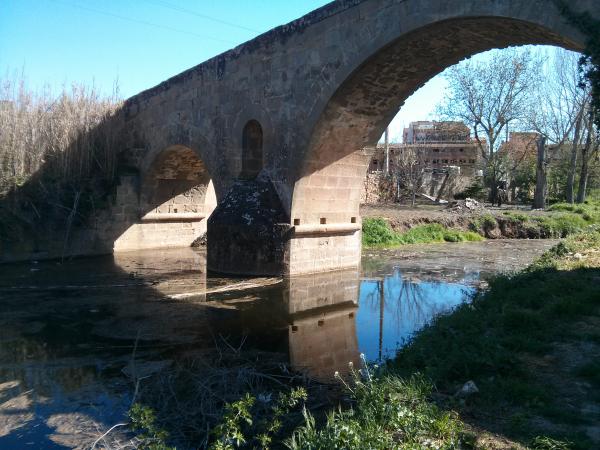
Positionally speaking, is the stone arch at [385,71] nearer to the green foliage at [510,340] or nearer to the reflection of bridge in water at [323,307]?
the reflection of bridge in water at [323,307]

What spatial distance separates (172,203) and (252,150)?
517cm

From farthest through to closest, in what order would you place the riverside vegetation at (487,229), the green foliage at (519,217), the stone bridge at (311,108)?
the green foliage at (519,217) → the riverside vegetation at (487,229) → the stone bridge at (311,108)

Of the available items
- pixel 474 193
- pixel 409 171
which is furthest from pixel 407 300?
pixel 474 193

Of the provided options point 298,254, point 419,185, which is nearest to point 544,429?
point 298,254

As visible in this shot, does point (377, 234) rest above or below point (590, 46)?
below

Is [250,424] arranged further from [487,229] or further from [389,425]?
[487,229]

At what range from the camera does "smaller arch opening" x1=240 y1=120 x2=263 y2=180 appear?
9656 millimetres

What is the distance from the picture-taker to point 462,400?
3.14m

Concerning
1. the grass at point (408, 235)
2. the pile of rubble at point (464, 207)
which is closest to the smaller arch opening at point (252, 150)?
the grass at point (408, 235)

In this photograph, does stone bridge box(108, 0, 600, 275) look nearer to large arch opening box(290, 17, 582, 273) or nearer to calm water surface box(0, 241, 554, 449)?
large arch opening box(290, 17, 582, 273)

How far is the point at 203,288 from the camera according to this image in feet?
27.0

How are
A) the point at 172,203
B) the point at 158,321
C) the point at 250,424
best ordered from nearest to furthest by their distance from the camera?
the point at 250,424, the point at 158,321, the point at 172,203

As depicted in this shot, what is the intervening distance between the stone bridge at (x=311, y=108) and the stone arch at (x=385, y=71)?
0.7 inches

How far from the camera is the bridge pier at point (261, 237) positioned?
8883 millimetres
